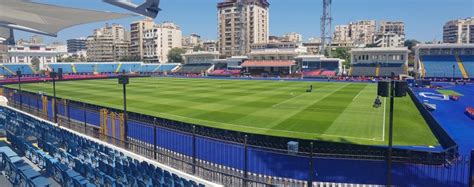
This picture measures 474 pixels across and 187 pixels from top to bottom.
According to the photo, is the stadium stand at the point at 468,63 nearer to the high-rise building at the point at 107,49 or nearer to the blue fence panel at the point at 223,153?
the blue fence panel at the point at 223,153

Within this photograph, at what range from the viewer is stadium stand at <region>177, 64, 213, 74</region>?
94.2 metres

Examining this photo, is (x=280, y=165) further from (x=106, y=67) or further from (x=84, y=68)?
(x=84, y=68)

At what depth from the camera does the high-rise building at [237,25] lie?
458 ft

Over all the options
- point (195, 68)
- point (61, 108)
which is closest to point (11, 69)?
point (195, 68)

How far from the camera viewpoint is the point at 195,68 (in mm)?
97938

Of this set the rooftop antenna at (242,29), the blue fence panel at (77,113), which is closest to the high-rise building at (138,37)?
the rooftop antenna at (242,29)

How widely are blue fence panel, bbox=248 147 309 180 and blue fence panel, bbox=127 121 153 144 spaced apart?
4.65 metres

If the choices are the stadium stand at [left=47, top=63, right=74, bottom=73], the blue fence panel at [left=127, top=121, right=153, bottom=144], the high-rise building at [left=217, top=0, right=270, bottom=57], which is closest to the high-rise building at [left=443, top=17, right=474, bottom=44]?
the high-rise building at [left=217, top=0, right=270, bottom=57]

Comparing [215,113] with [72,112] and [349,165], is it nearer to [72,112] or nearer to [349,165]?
[72,112]

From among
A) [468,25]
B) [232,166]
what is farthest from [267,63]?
[468,25]

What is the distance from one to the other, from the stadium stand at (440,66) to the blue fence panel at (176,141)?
6157 centimetres

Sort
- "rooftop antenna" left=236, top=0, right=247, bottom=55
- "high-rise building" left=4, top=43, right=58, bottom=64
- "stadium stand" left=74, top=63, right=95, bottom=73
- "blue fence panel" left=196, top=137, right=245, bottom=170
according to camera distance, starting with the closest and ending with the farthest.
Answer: "blue fence panel" left=196, top=137, right=245, bottom=170, "stadium stand" left=74, top=63, right=95, bottom=73, "high-rise building" left=4, top=43, right=58, bottom=64, "rooftop antenna" left=236, top=0, right=247, bottom=55

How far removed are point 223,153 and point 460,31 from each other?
211 m

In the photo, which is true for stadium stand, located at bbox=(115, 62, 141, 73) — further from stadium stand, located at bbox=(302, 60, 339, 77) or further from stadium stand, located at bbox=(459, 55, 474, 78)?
stadium stand, located at bbox=(459, 55, 474, 78)
